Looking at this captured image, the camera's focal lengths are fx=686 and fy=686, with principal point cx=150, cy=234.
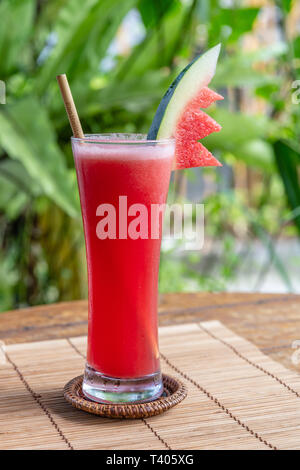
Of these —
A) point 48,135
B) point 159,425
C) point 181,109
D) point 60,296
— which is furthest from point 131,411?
point 60,296

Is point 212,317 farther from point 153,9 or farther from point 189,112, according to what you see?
point 153,9

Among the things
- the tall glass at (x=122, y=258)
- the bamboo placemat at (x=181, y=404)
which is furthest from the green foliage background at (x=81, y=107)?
the tall glass at (x=122, y=258)

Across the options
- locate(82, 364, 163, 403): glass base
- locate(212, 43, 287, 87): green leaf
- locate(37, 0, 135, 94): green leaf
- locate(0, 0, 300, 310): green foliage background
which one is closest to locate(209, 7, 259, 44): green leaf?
locate(0, 0, 300, 310): green foliage background

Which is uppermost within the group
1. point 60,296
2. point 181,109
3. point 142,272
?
point 181,109

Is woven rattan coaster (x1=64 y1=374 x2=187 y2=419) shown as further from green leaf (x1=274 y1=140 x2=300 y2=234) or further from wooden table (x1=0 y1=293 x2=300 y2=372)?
green leaf (x1=274 y1=140 x2=300 y2=234)

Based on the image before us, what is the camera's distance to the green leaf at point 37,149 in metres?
1.50

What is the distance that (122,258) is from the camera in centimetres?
78

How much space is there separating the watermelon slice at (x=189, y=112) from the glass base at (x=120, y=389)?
253 mm

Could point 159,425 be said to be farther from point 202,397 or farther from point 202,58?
point 202,58

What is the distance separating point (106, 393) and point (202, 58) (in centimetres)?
38

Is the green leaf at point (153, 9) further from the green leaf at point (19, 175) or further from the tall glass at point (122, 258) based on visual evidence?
the tall glass at point (122, 258)

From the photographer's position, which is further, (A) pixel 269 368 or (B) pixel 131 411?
(A) pixel 269 368
